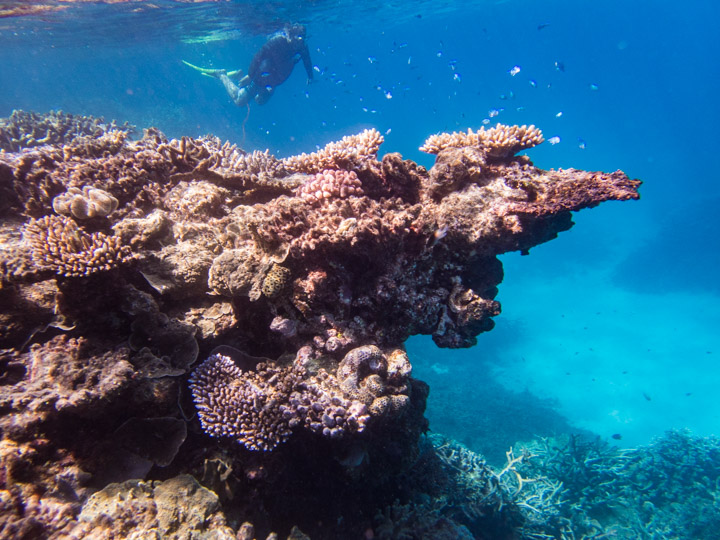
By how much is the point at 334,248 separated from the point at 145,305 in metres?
2.11

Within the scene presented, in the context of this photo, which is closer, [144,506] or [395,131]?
[144,506]

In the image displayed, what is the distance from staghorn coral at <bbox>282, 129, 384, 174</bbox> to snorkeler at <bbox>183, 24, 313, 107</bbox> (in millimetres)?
19427

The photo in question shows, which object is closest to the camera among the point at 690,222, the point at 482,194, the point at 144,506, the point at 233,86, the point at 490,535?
the point at 144,506

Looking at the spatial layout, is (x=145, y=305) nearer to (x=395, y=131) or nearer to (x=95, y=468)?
Result: (x=95, y=468)

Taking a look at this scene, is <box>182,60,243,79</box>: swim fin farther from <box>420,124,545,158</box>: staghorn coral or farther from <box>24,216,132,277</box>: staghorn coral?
<box>24,216,132,277</box>: staghorn coral

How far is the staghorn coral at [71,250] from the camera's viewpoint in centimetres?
310

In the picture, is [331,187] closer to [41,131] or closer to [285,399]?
[285,399]

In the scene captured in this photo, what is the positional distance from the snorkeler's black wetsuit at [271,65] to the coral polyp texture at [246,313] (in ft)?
68.9

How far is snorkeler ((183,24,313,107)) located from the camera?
22.3 m

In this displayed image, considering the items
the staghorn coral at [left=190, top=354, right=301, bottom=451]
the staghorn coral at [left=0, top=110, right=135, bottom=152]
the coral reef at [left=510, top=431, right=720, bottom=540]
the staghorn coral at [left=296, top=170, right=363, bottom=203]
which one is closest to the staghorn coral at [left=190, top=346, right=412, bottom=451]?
the staghorn coral at [left=190, top=354, right=301, bottom=451]

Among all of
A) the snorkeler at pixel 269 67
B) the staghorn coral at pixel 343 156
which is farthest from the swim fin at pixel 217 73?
the staghorn coral at pixel 343 156

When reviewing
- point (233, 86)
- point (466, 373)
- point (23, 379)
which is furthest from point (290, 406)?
point (233, 86)

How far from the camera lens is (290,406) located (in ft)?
11.8

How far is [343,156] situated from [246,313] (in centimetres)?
273
